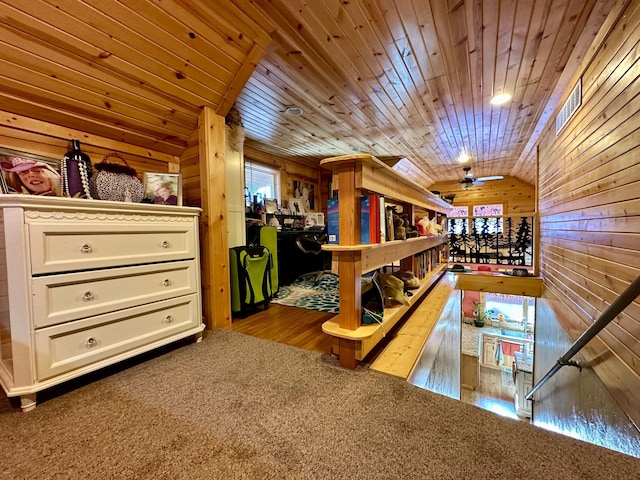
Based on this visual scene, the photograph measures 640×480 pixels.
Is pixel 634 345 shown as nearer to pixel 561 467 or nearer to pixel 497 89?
pixel 561 467

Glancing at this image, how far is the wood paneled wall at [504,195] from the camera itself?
23.1 ft

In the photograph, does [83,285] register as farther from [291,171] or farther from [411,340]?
[291,171]


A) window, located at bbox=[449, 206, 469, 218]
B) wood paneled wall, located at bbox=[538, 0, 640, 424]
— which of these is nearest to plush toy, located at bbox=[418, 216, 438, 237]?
wood paneled wall, located at bbox=[538, 0, 640, 424]

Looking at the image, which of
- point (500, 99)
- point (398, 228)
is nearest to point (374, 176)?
point (398, 228)

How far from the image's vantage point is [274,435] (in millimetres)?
1014

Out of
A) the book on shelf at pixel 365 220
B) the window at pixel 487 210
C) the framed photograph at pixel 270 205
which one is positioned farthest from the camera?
the window at pixel 487 210

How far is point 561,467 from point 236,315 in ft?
7.56

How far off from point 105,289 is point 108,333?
0.78 feet

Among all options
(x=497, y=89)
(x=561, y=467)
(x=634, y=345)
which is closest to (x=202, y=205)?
(x=561, y=467)

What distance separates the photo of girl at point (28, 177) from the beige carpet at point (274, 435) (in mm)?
1034

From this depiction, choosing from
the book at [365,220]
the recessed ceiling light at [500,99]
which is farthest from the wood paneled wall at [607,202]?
the book at [365,220]

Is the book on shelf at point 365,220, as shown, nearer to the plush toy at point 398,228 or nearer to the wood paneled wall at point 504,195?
the plush toy at point 398,228

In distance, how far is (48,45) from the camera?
133cm

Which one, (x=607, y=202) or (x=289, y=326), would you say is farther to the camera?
(x=289, y=326)
